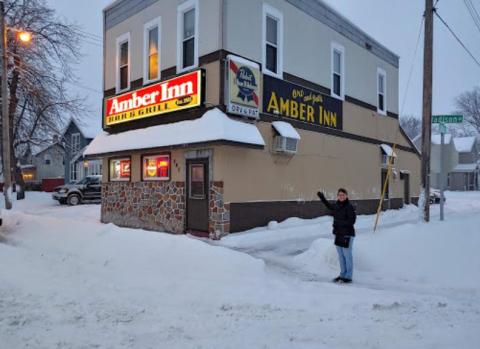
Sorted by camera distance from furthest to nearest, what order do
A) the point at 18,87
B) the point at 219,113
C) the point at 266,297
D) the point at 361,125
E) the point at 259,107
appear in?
the point at 18,87 → the point at 361,125 → the point at 259,107 → the point at 219,113 → the point at 266,297

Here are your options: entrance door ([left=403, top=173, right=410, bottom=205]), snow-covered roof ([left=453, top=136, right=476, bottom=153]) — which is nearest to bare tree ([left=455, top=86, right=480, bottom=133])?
snow-covered roof ([left=453, top=136, right=476, bottom=153])

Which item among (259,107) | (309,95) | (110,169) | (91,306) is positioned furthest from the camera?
(110,169)

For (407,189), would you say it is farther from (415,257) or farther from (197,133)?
(415,257)

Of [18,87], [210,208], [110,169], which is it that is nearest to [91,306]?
[210,208]

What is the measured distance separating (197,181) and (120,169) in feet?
15.0

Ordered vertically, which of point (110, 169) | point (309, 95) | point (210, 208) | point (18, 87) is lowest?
point (210, 208)

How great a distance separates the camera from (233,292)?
6.39 m

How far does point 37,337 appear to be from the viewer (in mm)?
4531

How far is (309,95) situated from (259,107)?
2999 mm

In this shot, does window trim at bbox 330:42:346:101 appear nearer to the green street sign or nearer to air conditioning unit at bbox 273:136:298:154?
air conditioning unit at bbox 273:136:298:154

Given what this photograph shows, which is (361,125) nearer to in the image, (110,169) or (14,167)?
(110,169)

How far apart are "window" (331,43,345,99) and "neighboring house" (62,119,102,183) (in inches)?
941

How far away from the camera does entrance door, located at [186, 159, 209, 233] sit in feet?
40.1

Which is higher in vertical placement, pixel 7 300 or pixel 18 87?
pixel 18 87
